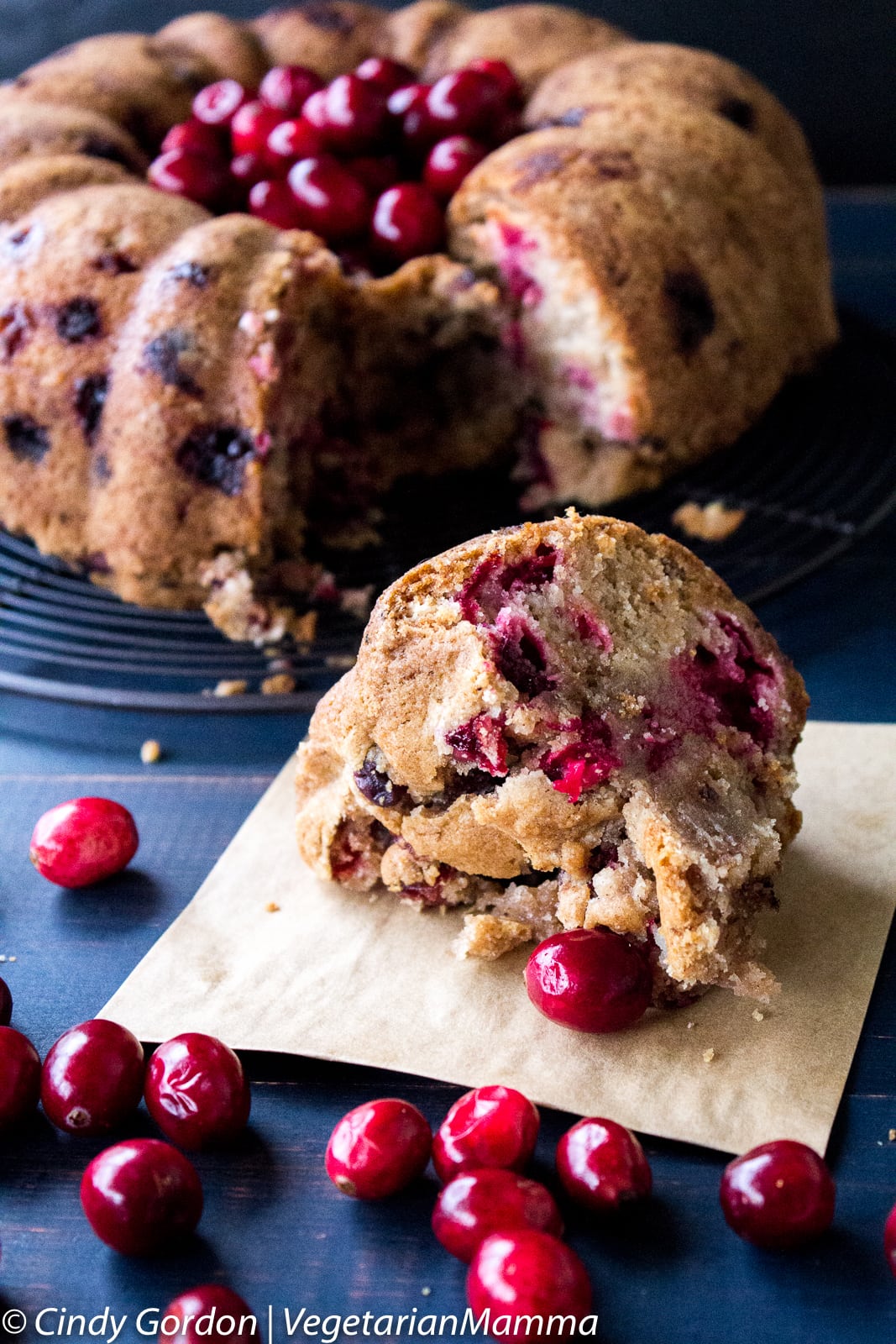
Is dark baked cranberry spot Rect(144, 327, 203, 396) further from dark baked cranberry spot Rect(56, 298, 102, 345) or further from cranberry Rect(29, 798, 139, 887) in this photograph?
cranberry Rect(29, 798, 139, 887)

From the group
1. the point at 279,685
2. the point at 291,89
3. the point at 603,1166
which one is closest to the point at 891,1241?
the point at 603,1166

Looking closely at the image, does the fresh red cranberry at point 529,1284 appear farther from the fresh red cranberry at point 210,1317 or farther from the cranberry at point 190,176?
the cranberry at point 190,176

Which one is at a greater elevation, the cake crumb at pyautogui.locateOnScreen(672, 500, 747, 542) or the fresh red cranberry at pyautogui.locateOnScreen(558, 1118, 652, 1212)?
the fresh red cranberry at pyautogui.locateOnScreen(558, 1118, 652, 1212)

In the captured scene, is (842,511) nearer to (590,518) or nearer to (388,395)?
(388,395)

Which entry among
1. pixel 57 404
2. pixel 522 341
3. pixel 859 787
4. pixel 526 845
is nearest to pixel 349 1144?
pixel 526 845

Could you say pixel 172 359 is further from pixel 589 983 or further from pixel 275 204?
pixel 589 983

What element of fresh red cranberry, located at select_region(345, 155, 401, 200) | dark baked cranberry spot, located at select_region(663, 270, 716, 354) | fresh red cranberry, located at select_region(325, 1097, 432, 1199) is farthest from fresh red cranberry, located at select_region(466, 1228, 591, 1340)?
fresh red cranberry, located at select_region(345, 155, 401, 200)
